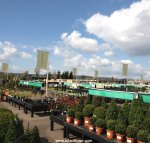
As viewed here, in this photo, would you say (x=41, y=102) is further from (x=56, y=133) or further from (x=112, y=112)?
(x=112, y=112)

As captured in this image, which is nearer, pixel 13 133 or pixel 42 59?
pixel 13 133

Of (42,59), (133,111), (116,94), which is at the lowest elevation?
(133,111)

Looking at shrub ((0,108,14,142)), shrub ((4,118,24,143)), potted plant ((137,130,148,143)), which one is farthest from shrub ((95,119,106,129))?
shrub ((0,108,14,142))

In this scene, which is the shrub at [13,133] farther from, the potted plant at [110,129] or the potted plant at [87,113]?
the potted plant at [87,113]

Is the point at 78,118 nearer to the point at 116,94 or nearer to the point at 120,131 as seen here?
the point at 120,131

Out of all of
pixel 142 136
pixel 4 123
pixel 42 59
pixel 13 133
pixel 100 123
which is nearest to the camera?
pixel 142 136

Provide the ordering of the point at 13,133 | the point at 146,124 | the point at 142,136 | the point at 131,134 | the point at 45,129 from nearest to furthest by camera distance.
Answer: the point at 142,136
the point at 13,133
the point at 131,134
the point at 146,124
the point at 45,129

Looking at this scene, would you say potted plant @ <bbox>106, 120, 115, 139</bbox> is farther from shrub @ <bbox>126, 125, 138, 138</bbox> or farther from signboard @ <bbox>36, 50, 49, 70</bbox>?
signboard @ <bbox>36, 50, 49, 70</bbox>

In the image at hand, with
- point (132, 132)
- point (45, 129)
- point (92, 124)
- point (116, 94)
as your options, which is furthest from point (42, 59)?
point (132, 132)

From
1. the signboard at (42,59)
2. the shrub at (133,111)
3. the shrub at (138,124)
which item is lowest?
the shrub at (138,124)

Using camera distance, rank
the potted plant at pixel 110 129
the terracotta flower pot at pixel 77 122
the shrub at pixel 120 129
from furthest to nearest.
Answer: the terracotta flower pot at pixel 77 122, the potted plant at pixel 110 129, the shrub at pixel 120 129

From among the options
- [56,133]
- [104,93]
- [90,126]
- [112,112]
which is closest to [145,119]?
[112,112]

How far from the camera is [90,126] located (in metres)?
7.75

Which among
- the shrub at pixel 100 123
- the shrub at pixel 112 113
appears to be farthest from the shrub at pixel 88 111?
the shrub at pixel 100 123
